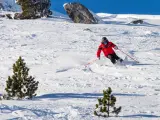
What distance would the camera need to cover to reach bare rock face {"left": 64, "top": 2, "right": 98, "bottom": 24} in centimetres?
3784

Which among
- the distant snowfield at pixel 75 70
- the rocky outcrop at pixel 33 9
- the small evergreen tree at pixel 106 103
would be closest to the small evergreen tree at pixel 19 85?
the distant snowfield at pixel 75 70

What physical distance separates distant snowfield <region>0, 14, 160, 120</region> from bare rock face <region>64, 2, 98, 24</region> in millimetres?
3261

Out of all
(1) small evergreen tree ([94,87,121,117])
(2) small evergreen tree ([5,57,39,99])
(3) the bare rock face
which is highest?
(3) the bare rock face

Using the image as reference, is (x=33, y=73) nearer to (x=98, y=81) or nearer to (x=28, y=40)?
(x=98, y=81)

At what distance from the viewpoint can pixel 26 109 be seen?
8.37 meters

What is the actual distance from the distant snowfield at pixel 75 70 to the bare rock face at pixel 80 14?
128 inches

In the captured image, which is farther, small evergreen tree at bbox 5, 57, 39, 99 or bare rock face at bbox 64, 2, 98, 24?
bare rock face at bbox 64, 2, 98, 24

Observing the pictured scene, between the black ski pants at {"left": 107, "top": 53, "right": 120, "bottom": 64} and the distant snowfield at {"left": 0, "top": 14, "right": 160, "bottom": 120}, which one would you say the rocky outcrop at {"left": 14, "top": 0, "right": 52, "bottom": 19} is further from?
the black ski pants at {"left": 107, "top": 53, "right": 120, "bottom": 64}

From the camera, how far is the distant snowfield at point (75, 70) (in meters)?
8.62

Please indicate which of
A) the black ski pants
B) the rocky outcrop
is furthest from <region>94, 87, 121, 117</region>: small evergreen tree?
the rocky outcrop

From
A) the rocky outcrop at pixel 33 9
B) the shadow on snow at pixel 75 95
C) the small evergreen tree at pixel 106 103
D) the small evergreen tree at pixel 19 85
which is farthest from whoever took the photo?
the rocky outcrop at pixel 33 9

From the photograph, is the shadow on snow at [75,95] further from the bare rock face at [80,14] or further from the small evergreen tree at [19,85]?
the bare rock face at [80,14]

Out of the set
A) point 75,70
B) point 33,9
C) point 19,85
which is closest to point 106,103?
point 19,85

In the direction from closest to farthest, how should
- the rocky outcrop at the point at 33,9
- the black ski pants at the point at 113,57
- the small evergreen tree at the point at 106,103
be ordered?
the small evergreen tree at the point at 106,103, the black ski pants at the point at 113,57, the rocky outcrop at the point at 33,9
